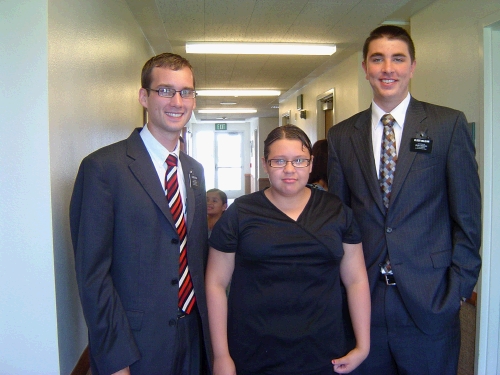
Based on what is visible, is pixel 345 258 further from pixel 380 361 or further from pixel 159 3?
pixel 159 3

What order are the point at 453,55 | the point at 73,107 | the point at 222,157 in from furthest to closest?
the point at 222,157 → the point at 453,55 → the point at 73,107

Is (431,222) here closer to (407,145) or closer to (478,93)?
(407,145)

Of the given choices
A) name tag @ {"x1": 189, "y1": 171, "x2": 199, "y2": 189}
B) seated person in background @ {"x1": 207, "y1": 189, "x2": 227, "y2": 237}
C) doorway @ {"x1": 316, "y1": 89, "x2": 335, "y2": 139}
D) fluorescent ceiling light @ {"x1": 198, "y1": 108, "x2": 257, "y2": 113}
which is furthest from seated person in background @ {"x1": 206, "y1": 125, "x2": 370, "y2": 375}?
fluorescent ceiling light @ {"x1": 198, "y1": 108, "x2": 257, "y2": 113}

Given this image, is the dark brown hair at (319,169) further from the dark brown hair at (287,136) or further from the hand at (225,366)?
the hand at (225,366)

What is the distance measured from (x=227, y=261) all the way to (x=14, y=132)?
36.0 inches

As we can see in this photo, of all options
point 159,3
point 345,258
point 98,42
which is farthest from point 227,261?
point 159,3

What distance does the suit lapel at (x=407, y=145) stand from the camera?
5.62ft

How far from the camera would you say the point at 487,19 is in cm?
279

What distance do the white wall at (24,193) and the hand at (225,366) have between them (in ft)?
2.20

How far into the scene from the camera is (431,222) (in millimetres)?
1722

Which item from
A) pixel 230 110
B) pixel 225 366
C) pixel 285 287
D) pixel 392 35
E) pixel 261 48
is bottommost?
pixel 225 366

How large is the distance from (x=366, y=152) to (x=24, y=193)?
1.33m

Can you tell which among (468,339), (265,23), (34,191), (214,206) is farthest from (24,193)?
(265,23)

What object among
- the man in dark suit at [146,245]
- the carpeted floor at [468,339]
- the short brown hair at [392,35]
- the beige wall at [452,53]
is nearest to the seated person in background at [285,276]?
the man in dark suit at [146,245]
